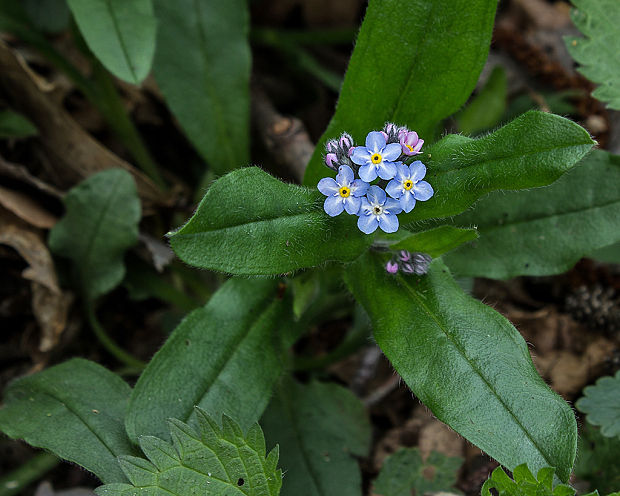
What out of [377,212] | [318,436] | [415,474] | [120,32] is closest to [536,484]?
[415,474]

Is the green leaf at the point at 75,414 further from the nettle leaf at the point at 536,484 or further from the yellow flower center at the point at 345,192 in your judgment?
the nettle leaf at the point at 536,484

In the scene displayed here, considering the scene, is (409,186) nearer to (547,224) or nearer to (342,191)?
(342,191)

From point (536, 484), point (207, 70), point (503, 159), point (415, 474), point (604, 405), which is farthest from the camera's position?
point (207, 70)

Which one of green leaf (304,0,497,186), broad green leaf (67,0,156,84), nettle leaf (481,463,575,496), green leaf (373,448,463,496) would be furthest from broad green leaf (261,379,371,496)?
broad green leaf (67,0,156,84)

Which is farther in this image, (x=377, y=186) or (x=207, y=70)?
(x=207, y=70)

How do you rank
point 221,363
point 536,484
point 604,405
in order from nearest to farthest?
point 536,484
point 221,363
point 604,405

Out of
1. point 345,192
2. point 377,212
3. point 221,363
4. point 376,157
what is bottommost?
point 221,363

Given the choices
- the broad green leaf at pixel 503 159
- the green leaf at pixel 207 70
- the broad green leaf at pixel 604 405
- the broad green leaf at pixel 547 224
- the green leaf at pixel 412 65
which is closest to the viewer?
the broad green leaf at pixel 503 159

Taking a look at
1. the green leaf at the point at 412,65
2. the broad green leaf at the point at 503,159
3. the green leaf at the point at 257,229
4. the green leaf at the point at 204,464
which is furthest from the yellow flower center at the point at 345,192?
the green leaf at the point at 204,464
